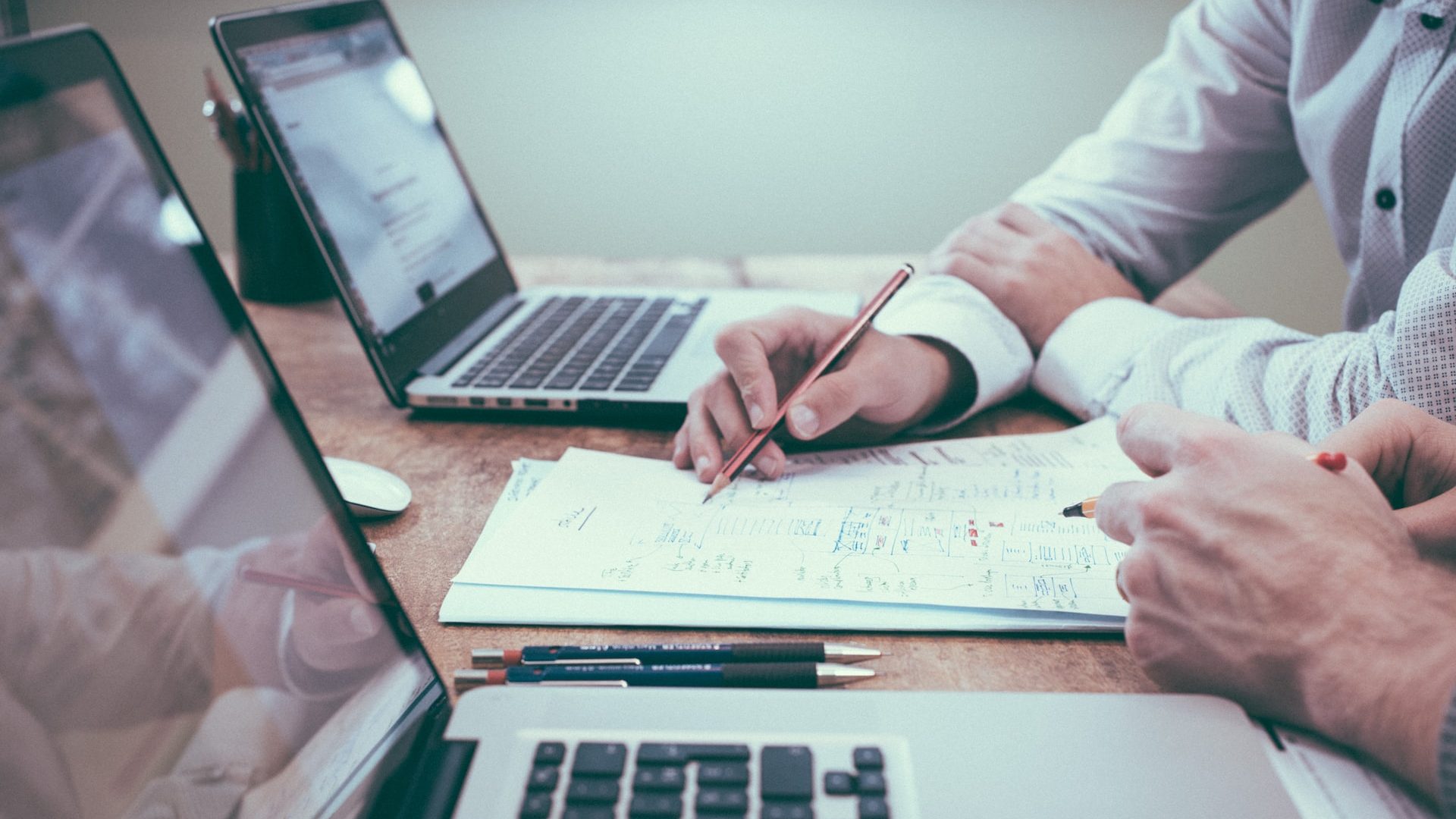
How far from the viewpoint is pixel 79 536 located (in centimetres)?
28

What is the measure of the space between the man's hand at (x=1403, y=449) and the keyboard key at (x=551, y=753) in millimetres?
393

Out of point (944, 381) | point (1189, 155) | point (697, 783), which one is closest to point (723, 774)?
point (697, 783)

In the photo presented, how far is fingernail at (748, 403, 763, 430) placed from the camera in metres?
0.64

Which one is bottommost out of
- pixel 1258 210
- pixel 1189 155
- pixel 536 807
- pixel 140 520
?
pixel 1258 210

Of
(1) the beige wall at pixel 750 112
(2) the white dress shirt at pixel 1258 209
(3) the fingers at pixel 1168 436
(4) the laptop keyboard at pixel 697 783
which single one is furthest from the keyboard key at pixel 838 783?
(1) the beige wall at pixel 750 112

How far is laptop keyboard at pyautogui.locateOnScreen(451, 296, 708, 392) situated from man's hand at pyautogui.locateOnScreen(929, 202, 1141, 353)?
0.88ft

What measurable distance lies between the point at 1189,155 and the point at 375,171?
79 centimetres

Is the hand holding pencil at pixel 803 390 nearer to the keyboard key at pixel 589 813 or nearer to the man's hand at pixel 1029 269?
the man's hand at pixel 1029 269

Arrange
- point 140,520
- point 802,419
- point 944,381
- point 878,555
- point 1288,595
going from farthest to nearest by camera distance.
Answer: point 944,381, point 802,419, point 878,555, point 1288,595, point 140,520

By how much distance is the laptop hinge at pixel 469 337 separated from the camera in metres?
0.79

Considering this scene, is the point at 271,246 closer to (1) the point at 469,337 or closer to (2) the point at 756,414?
(1) the point at 469,337

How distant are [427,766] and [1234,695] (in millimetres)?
334

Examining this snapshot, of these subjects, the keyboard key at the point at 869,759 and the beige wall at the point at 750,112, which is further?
the beige wall at the point at 750,112

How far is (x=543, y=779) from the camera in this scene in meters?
0.34
